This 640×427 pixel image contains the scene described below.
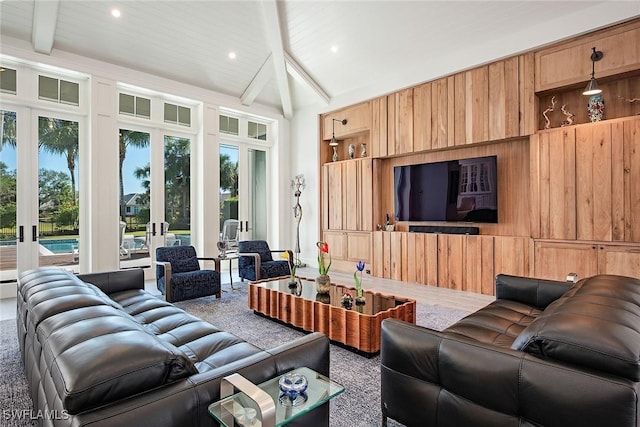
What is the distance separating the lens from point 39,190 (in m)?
5.14

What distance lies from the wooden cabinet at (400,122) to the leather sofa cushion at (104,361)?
18.0 ft

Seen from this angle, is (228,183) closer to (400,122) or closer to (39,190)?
(39,190)

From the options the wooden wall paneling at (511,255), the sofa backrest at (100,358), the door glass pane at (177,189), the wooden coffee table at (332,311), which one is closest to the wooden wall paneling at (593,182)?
the wooden wall paneling at (511,255)

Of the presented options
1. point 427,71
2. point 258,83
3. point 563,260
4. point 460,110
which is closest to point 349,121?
point 427,71

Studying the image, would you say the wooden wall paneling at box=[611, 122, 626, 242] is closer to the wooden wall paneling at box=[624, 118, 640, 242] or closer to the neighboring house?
the wooden wall paneling at box=[624, 118, 640, 242]

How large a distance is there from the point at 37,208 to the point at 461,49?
6.89 metres

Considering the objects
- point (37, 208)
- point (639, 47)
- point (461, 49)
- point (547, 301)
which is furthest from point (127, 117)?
point (639, 47)

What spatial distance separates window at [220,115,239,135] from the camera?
23.9ft

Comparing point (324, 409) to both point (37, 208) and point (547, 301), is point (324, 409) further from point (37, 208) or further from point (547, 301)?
point (37, 208)

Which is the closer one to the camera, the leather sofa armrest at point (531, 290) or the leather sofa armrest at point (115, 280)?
the leather sofa armrest at point (531, 290)

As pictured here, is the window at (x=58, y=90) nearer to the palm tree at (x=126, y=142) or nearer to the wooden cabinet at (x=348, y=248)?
the palm tree at (x=126, y=142)

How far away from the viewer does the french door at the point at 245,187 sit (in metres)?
7.37

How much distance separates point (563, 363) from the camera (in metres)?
1.34

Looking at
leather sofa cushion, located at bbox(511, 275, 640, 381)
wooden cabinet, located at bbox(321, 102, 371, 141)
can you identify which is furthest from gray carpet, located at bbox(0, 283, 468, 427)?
wooden cabinet, located at bbox(321, 102, 371, 141)
